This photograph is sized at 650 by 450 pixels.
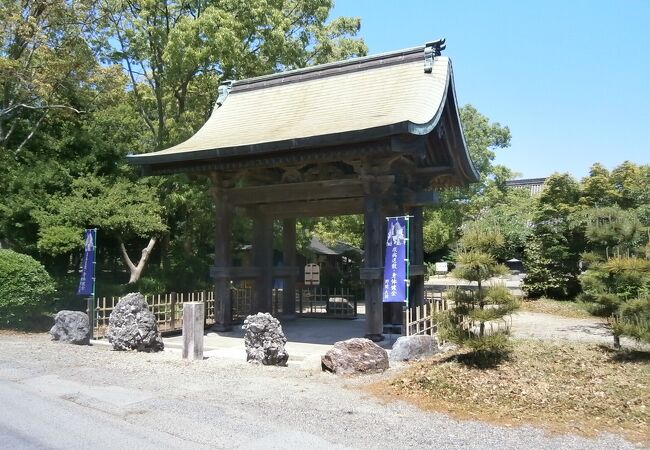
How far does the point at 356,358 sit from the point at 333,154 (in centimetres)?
413

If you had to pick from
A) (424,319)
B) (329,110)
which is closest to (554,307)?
(424,319)

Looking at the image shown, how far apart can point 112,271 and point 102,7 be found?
30.8 feet

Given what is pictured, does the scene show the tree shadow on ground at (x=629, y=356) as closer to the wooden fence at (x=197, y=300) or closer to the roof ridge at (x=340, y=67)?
the roof ridge at (x=340, y=67)

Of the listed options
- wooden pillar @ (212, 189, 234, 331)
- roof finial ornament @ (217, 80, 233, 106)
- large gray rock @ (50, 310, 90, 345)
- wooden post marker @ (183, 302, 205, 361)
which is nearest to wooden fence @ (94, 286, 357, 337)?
wooden pillar @ (212, 189, 234, 331)

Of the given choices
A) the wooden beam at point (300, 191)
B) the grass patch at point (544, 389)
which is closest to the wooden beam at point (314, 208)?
the wooden beam at point (300, 191)

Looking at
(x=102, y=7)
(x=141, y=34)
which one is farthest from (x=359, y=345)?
(x=102, y=7)

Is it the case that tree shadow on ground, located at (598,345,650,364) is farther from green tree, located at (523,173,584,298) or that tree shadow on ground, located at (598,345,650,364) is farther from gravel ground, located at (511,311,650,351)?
green tree, located at (523,173,584,298)

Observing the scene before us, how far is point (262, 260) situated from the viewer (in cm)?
1520

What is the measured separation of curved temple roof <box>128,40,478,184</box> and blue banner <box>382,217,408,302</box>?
1.79m

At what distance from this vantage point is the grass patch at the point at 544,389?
640 cm

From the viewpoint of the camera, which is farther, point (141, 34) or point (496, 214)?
point (496, 214)

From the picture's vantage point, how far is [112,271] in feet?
68.2

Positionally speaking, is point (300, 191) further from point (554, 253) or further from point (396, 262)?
point (554, 253)

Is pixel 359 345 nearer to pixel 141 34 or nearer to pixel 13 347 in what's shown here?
pixel 13 347
